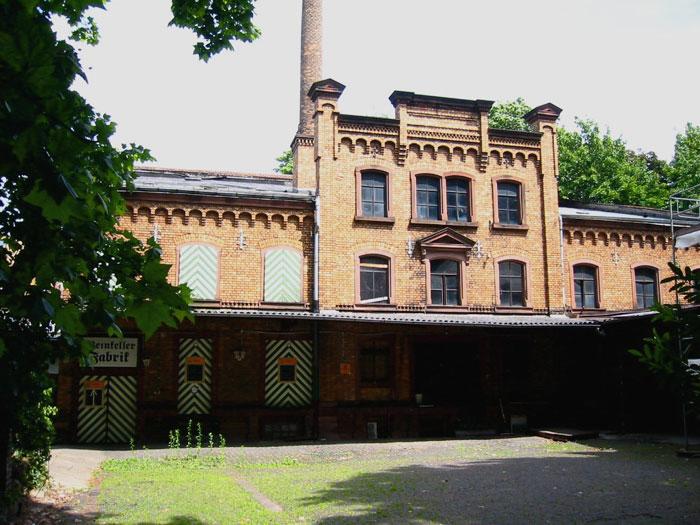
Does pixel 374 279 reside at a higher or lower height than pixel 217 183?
lower

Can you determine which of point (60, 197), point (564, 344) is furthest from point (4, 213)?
point (564, 344)

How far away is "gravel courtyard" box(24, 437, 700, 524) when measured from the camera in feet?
28.3

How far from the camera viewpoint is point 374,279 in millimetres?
19656

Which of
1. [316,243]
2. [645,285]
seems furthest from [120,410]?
[645,285]

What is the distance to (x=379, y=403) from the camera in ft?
62.0

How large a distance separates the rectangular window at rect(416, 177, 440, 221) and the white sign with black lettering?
9.51 m

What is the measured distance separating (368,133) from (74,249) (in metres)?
16.0

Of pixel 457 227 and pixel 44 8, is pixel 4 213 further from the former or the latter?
pixel 457 227

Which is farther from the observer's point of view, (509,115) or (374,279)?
(509,115)

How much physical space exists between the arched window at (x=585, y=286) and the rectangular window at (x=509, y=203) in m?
2.74

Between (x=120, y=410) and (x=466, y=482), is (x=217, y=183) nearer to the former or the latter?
(x=120, y=410)

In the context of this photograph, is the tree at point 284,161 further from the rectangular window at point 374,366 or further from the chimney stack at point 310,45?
the rectangular window at point 374,366

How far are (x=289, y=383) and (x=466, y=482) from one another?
8.43 metres

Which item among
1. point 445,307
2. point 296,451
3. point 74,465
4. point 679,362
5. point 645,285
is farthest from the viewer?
point 645,285
